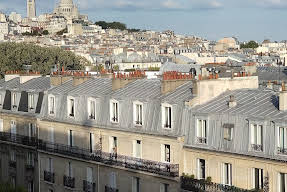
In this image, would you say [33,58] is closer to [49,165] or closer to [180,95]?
[49,165]

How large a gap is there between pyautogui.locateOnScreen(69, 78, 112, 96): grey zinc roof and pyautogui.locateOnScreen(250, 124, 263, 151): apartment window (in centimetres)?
1009

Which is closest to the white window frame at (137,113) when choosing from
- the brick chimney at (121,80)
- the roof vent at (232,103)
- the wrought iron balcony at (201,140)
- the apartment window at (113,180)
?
the apartment window at (113,180)

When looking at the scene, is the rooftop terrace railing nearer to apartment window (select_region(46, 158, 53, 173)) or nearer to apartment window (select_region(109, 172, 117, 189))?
apartment window (select_region(109, 172, 117, 189))

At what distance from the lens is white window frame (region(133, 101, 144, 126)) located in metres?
31.4

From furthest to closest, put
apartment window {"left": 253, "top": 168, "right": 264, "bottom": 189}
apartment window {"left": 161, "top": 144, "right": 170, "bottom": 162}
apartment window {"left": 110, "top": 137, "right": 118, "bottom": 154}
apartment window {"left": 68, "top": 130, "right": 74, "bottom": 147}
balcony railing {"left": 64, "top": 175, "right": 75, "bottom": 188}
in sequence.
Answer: apartment window {"left": 68, "top": 130, "right": 74, "bottom": 147}
balcony railing {"left": 64, "top": 175, "right": 75, "bottom": 188}
apartment window {"left": 110, "top": 137, "right": 118, "bottom": 154}
apartment window {"left": 161, "top": 144, "right": 170, "bottom": 162}
apartment window {"left": 253, "top": 168, "right": 264, "bottom": 189}

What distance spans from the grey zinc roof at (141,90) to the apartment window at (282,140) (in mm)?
7615

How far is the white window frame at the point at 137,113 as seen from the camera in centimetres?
→ 3139

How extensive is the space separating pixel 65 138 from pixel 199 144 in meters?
10.3

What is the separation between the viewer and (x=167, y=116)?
1176 inches

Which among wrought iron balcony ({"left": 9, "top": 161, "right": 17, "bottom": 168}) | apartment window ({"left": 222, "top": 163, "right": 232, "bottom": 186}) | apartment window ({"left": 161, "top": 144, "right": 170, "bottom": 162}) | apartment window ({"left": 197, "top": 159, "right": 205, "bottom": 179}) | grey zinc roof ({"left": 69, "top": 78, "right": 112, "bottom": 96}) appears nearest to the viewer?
apartment window ({"left": 222, "top": 163, "right": 232, "bottom": 186})

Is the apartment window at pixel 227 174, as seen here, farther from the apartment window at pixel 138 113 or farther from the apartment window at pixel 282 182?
the apartment window at pixel 138 113

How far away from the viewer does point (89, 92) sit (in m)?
35.3

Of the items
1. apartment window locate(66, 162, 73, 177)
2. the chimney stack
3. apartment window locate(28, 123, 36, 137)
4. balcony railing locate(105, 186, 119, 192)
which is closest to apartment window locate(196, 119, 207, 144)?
the chimney stack

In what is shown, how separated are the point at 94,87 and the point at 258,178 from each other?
41.4 ft
